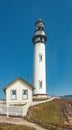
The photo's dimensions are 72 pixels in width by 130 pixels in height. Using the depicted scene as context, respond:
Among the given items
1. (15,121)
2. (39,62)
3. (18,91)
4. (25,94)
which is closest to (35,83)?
(39,62)

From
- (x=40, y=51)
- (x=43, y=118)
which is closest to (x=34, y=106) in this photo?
(x=43, y=118)

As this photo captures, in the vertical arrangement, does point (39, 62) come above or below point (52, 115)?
above

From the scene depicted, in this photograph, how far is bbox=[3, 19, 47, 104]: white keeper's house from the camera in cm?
4228

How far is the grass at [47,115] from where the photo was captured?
31.4 metres

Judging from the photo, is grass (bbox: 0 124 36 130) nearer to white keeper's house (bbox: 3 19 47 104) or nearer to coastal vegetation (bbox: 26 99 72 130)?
coastal vegetation (bbox: 26 99 72 130)

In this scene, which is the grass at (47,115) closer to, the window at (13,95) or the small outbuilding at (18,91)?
the small outbuilding at (18,91)

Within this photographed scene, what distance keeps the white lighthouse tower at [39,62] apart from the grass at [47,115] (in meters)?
7.72

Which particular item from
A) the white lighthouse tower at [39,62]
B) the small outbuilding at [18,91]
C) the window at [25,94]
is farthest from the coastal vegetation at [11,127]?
the white lighthouse tower at [39,62]

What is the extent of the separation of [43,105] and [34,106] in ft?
5.04

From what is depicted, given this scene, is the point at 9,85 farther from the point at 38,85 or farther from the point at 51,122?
the point at 51,122

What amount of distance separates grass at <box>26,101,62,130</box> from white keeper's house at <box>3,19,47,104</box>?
448cm

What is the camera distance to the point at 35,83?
48031 millimetres

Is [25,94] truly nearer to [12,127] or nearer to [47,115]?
[47,115]

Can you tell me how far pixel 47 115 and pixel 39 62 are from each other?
1501 centimetres
